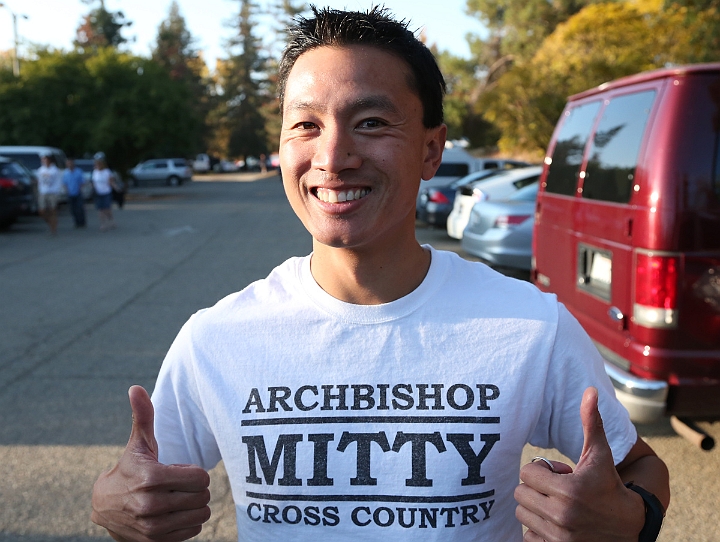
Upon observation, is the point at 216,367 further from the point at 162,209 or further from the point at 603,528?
the point at 162,209

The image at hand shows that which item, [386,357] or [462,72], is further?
[462,72]

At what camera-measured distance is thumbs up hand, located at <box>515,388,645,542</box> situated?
134 centimetres

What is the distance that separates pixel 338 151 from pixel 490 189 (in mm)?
10370

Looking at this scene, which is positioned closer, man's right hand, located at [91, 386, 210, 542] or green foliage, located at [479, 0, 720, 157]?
man's right hand, located at [91, 386, 210, 542]

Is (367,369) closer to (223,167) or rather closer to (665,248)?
(665,248)

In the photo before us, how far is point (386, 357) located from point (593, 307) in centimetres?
332

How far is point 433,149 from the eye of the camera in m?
1.86

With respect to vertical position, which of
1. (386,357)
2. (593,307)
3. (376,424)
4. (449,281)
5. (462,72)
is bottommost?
(593,307)

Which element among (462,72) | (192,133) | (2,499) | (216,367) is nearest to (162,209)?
(192,133)

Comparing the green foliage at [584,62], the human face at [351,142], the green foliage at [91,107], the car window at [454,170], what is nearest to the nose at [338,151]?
the human face at [351,142]

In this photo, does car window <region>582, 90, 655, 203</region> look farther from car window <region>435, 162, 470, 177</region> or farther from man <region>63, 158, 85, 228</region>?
man <region>63, 158, 85, 228</region>

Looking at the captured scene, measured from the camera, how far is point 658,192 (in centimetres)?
380

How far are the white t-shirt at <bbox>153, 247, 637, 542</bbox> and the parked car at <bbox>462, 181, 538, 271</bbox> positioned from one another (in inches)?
306

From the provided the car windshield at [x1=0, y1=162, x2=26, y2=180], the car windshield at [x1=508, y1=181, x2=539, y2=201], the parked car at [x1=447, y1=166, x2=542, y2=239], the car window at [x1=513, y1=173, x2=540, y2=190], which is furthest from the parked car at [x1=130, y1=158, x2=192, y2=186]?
the car windshield at [x1=508, y1=181, x2=539, y2=201]
